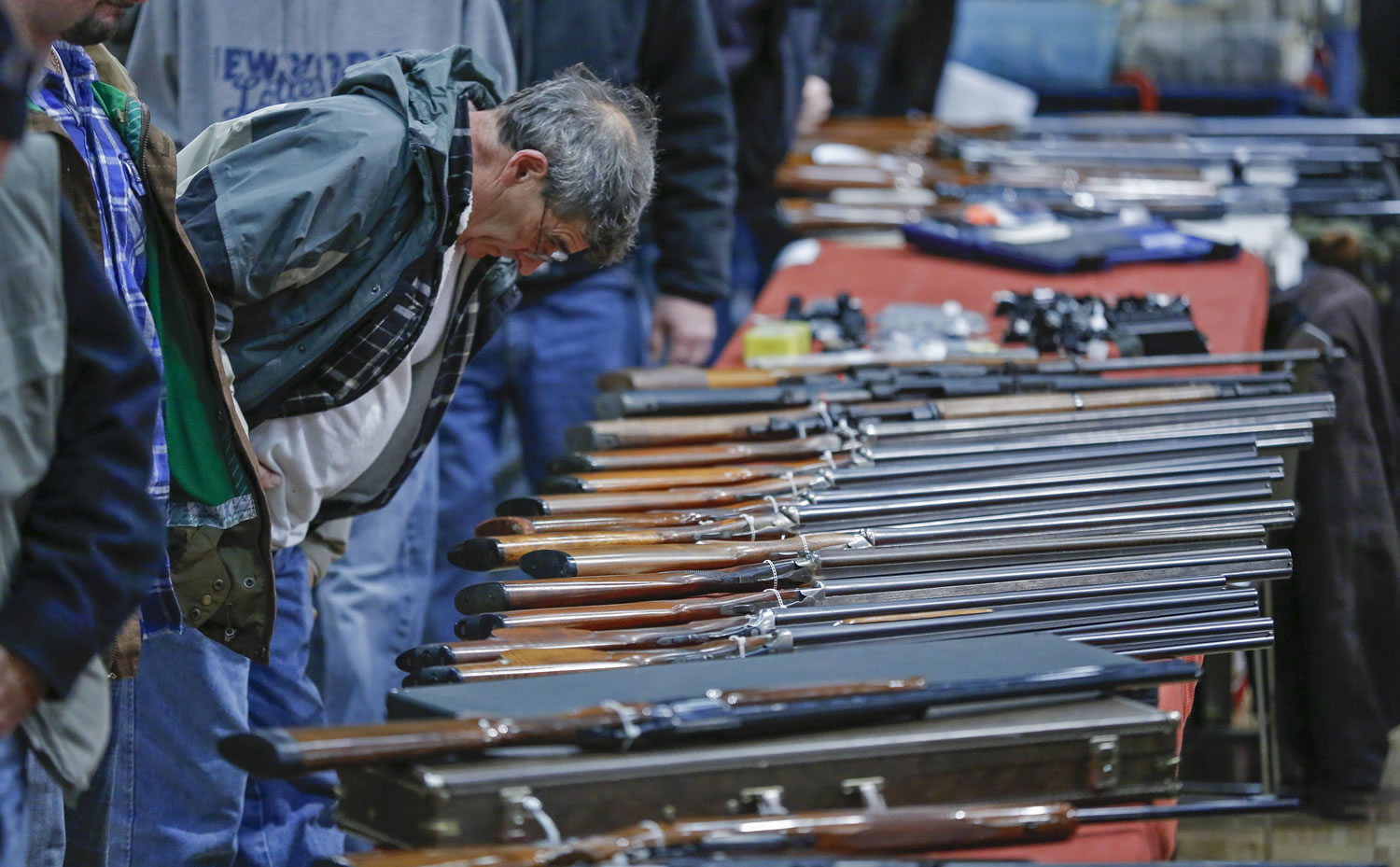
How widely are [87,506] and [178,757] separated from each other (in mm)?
1190

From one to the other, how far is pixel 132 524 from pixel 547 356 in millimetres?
2426

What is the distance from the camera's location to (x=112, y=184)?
2.22 metres

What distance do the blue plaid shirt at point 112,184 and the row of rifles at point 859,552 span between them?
56 centimetres

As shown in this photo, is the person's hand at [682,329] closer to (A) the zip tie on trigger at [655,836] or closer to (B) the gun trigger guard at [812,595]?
(B) the gun trigger guard at [812,595]

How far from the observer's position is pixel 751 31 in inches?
226

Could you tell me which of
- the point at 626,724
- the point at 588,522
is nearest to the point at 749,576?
the point at 588,522

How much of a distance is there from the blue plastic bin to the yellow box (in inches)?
190

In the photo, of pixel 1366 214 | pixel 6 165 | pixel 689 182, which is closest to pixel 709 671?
pixel 6 165

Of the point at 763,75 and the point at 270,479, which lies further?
the point at 763,75

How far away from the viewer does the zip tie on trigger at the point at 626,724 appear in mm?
1732

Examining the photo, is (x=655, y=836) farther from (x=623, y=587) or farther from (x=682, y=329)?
(x=682, y=329)

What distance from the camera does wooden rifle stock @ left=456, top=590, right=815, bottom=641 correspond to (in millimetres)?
2240

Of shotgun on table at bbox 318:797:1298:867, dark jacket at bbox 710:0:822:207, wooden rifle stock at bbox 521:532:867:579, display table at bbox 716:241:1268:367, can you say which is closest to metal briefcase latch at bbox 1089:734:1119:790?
shotgun on table at bbox 318:797:1298:867

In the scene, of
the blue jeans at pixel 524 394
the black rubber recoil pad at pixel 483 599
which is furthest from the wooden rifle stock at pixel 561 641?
the blue jeans at pixel 524 394
